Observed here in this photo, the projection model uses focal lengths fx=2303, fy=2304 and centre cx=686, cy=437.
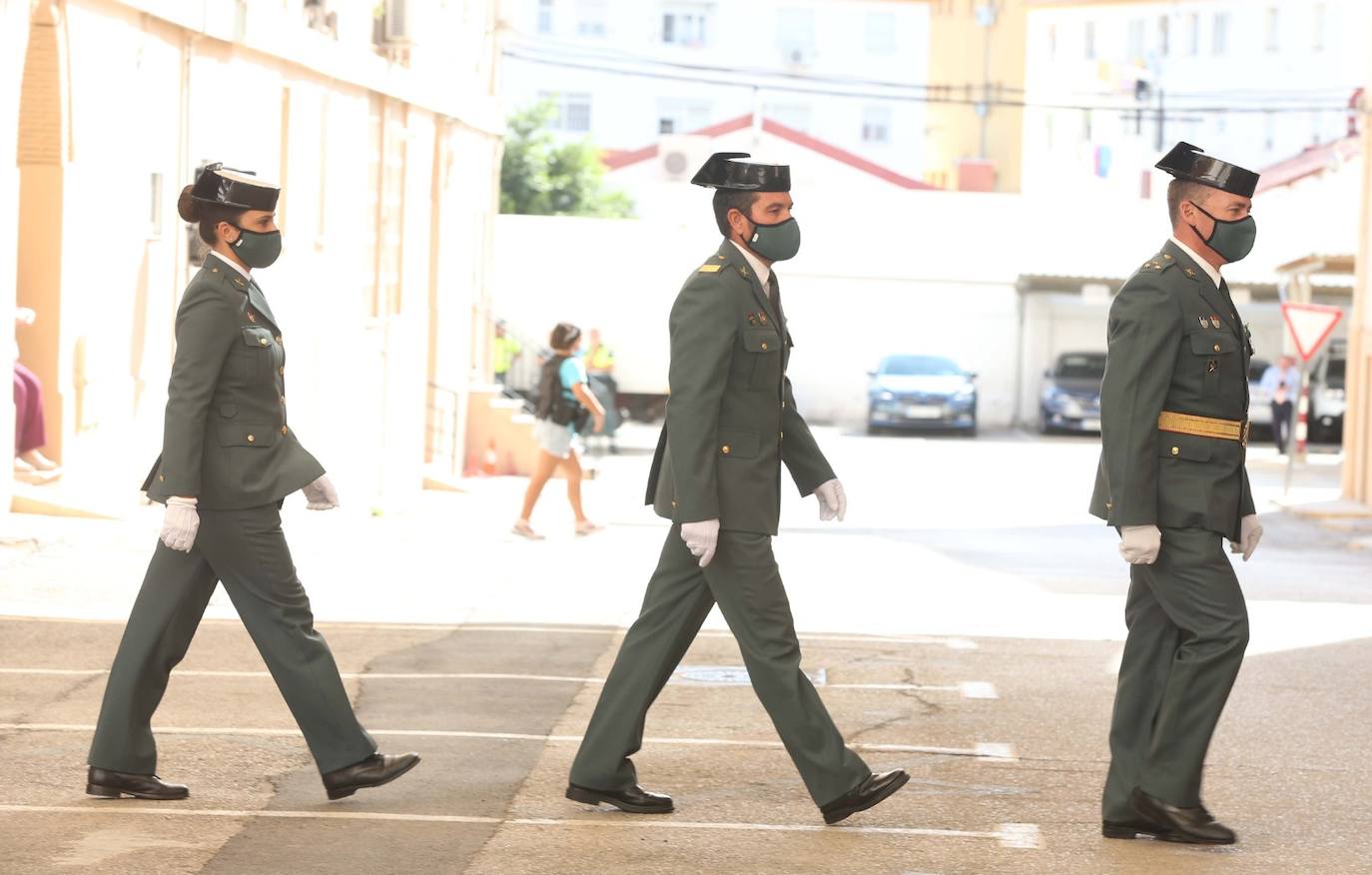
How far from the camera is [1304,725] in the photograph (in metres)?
8.97

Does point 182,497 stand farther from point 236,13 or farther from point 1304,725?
point 236,13

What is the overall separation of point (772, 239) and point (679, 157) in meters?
42.8

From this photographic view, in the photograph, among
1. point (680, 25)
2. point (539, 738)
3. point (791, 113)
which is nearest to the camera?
point (539, 738)

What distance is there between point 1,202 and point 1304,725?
341 inches

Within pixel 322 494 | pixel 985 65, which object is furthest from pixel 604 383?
pixel 985 65

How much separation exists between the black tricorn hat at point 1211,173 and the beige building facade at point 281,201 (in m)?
9.01

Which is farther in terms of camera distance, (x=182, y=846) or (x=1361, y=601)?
(x=1361, y=601)

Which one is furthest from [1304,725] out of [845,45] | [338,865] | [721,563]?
[845,45]

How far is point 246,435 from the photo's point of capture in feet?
22.5

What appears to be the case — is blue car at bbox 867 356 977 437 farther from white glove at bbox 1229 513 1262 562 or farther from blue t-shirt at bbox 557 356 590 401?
white glove at bbox 1229 513 1262 562

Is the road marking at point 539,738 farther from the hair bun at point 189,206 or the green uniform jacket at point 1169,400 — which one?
the hair bun at point 189,206

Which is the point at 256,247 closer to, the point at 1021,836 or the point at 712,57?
the point at 1021,836

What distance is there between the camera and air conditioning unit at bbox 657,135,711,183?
48875mm

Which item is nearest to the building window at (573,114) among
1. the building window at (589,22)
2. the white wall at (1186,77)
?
the building window at (589,22)
